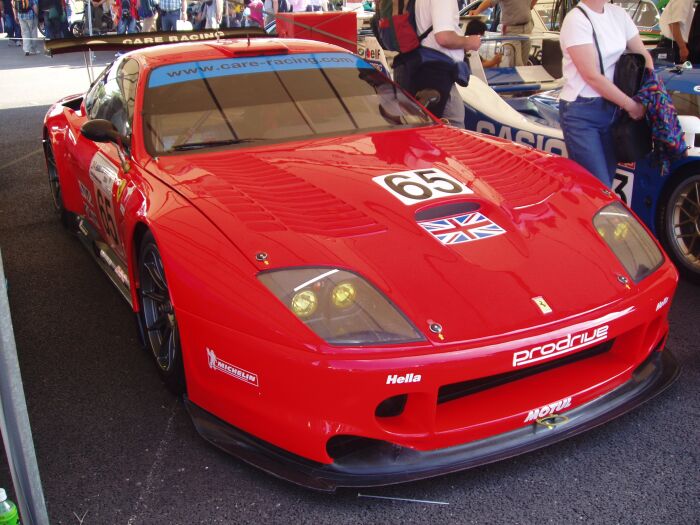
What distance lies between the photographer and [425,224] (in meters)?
2.59

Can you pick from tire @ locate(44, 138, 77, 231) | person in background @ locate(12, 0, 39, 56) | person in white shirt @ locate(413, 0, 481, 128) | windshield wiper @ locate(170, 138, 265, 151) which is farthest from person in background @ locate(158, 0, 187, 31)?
windshield wiper @ locate(170, 138, 265, 151)

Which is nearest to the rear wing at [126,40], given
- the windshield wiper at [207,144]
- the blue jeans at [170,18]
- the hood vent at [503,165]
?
the windshield wiper at [207,144]

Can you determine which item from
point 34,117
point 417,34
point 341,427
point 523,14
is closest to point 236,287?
point 341,427

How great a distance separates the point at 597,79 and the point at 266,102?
1.49m

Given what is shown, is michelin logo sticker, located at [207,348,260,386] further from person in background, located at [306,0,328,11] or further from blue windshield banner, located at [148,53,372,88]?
person in background, located at [306,0,328,11]

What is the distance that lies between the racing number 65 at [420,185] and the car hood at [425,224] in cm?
4

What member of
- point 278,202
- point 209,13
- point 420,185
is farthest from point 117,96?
point 209,13

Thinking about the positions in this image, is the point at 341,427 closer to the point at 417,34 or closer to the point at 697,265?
the point at 697,265

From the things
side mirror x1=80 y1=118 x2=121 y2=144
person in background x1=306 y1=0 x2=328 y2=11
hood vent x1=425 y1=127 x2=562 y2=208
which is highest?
side mirror x1=80 y1=118 x2=121 y2=144

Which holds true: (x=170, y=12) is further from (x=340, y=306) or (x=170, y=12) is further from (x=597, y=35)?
(x=340, y=306)

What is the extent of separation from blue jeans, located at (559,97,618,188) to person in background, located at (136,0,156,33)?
1342cm

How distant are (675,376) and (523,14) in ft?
21.5

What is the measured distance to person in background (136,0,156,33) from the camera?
15438 millimetres

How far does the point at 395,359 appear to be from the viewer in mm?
2094
